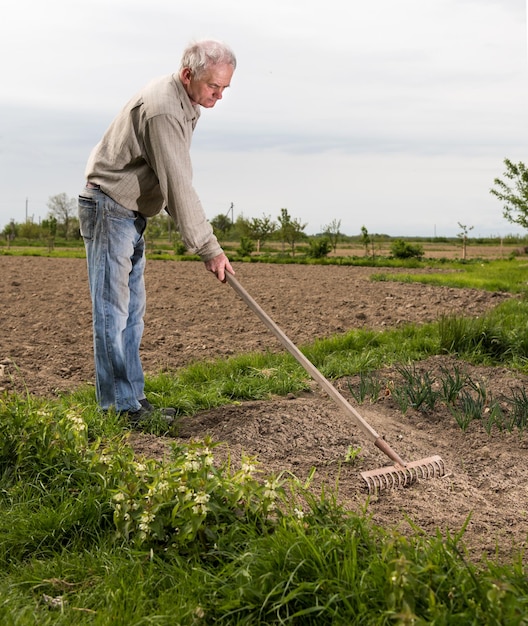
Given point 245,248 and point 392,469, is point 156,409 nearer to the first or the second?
point 392,469

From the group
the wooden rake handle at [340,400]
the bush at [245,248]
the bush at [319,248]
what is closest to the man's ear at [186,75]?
the wooden rake handle at [340,400]

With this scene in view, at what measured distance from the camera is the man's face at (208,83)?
4.16 metres

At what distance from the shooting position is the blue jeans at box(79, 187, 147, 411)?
4469 millimetres

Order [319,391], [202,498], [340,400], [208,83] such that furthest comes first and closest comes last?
[319,391] < [208,83] < [340,400] < [202,498]

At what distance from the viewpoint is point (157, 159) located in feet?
13.9

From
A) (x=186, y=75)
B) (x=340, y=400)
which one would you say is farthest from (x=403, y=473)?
(x=186, y=75)

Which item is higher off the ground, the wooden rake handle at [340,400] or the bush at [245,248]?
the bush at [245,248]

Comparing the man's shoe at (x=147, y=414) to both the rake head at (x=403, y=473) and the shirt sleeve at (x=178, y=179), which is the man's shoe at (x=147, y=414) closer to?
the shirt sleeve at (x=178, y=179)

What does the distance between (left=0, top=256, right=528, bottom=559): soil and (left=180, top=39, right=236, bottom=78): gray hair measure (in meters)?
2.10

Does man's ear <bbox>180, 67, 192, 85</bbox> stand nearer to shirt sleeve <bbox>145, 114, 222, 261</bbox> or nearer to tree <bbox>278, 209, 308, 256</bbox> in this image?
shirt sleeve <bbox>145, 114, 222, 261</bbox>

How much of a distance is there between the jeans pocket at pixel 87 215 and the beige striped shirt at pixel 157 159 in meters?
0.13

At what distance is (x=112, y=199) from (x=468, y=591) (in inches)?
123

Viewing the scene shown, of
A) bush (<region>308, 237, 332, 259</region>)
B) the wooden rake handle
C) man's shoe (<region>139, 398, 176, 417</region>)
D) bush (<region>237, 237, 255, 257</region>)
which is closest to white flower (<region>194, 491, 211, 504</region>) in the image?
the wooden rake handle

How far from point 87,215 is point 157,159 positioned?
0.61 meters
